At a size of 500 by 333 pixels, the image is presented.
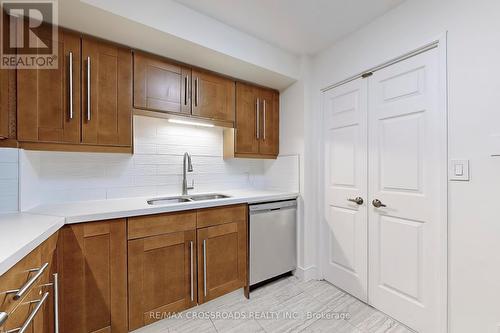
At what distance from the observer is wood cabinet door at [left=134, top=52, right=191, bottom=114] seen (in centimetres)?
177

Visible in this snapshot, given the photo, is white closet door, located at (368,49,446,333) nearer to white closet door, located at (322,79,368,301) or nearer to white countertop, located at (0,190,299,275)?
white closet door, located at (322,79,368,301)

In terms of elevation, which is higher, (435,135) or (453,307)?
(435,135)

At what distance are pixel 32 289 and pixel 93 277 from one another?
0.43 meters

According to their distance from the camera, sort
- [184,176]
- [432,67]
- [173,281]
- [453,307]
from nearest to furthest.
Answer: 1. [453,307]
2. [432,67]
3. [173,281]
4. [184,176]

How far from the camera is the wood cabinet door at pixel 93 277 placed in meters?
1.29

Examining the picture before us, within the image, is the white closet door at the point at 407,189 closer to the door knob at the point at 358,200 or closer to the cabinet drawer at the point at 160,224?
the door knob at the point at 358,200

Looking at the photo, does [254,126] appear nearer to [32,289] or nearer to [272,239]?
[272,239]

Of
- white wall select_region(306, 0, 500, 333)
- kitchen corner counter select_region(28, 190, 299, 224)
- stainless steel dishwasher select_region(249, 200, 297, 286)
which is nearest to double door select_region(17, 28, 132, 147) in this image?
kitchen corner counter select_region(28, 190, 299, 224)

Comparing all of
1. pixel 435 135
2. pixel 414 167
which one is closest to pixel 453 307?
pixel 414 167

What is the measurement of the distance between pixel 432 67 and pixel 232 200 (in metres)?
1.80

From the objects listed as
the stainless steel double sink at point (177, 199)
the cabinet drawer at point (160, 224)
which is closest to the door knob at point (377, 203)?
the stainless steel double sink at point (177, 199)

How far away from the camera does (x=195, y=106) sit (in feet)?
6.75

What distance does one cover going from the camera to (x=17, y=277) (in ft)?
2.78

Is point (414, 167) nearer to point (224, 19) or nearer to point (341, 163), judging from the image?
point (341, 163)
